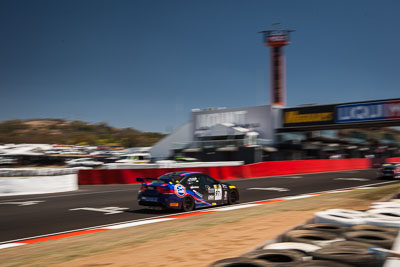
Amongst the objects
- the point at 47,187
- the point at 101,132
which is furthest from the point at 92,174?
the point at 101,132

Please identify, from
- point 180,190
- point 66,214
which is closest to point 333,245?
point 180,190

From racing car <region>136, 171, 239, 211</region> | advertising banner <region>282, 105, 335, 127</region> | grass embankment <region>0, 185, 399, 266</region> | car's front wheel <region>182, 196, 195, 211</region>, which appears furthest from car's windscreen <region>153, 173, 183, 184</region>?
advertising banner <region>282, 105, 335, 127</region>

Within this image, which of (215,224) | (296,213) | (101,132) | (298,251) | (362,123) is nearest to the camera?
(298,251)

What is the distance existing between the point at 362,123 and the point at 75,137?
3915 inches

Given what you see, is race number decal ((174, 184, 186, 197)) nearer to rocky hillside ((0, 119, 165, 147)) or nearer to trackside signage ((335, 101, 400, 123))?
trackside signage ((335, 101, 400, 123))

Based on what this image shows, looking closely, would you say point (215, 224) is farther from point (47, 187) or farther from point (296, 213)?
point (47, 187)

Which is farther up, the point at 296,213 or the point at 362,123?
the point at 362,123

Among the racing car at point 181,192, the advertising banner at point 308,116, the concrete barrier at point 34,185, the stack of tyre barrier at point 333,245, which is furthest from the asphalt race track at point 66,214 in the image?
the advertising banner at point 308,116

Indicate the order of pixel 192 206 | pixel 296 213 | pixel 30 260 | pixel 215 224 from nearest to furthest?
pixel 30 260 → pixel 215 224 → pixel 296 213 → pixel 192 206

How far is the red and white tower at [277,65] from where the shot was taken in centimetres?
6475

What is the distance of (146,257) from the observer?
5.70m

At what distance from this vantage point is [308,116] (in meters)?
47.2

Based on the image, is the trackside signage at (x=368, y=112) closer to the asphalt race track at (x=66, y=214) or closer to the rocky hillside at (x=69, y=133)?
the asphalt race track at (x=66, y=214)

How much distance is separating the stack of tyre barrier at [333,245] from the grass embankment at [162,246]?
3.08 feet
